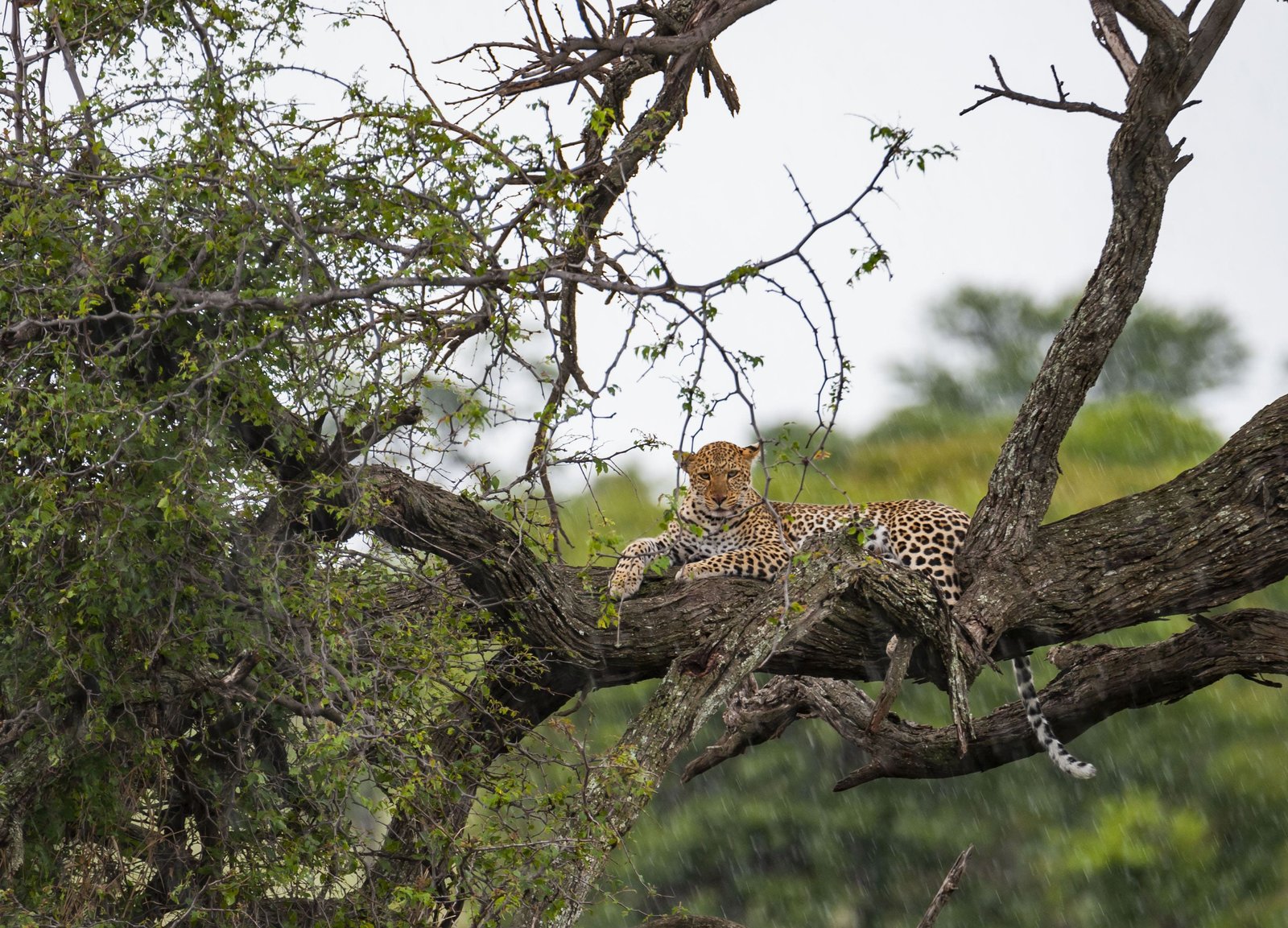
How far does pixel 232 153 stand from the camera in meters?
4.30

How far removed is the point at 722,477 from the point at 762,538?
0.36 metres

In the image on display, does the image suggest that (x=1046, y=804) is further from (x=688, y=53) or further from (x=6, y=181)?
(x=6, y=181)

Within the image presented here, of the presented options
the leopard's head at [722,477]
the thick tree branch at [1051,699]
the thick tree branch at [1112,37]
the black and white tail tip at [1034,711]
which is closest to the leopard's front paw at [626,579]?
the leopard's head at [722,477]

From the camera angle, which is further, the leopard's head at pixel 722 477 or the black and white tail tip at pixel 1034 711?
the leopard's head at pixel 722 477

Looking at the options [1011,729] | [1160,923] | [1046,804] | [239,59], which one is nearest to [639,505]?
[1046,804]

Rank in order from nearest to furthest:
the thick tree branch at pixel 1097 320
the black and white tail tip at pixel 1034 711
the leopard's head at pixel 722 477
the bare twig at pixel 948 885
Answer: the bare twig at pixel 948 885 < the thick tree branch at pixel 1097 320 < the black and white tail tip at pixel 1034 711 < the leopard's head at pixel 722 477

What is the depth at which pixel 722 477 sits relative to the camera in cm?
657

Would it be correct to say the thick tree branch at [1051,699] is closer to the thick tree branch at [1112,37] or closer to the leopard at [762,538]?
the leopard at [762,538]

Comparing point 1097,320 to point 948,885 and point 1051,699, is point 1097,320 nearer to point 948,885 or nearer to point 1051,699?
point 1051,699

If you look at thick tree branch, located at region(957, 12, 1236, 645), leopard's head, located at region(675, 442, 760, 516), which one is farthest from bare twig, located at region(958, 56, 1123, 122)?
leopard's head, located at region(675, 442, 760, 516)

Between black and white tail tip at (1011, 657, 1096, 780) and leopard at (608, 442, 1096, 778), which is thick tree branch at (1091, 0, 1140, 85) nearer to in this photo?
leopard at (608, 442, 1096, 778)

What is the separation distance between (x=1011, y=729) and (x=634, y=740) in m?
2.20

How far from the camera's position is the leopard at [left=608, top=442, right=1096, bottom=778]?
5590 mm

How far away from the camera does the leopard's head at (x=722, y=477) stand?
6547 mm
